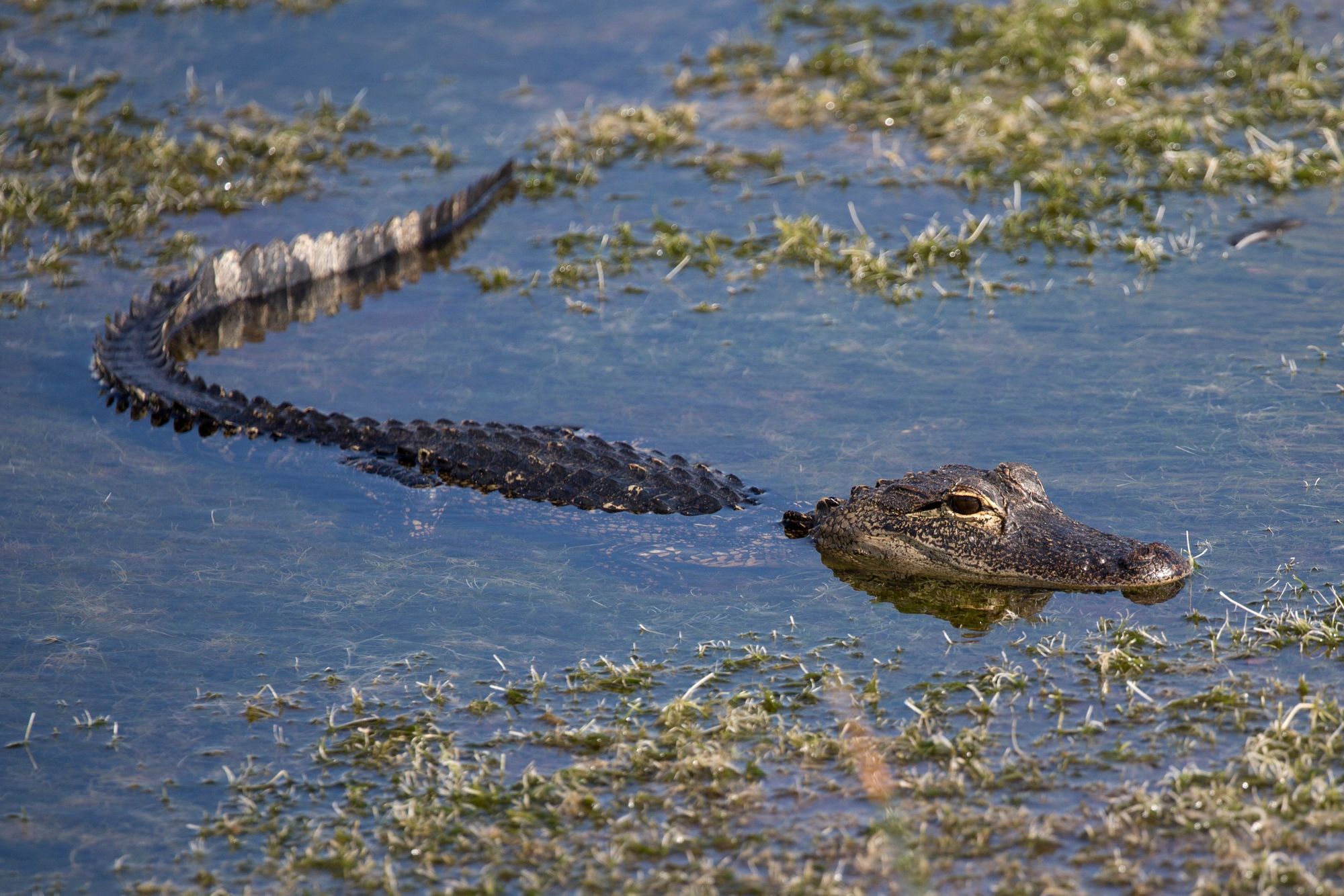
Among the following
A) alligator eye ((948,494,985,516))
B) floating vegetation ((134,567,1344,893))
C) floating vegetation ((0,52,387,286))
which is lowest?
floating vegetation ((134,567,1344,893))

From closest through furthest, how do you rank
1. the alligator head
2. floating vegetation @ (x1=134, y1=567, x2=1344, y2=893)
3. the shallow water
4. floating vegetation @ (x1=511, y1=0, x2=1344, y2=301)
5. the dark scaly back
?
floating vegetation @ (x1=134, y1=567, x2=1344, y2=893), the shallow water, the alligator head, the dark scaly back, floating vegetation @ (x1=511, y1=0, x2=1344, y2=301)

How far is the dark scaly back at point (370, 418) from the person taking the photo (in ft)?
20.0

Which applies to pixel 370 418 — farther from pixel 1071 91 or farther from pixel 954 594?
pixel 1071 91

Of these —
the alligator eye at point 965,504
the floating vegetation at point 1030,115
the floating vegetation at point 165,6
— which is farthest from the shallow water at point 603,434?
the floating vegetation at point 165,6

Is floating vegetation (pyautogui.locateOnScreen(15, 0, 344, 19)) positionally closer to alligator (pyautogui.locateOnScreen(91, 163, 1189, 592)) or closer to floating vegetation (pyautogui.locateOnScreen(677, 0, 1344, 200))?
floating vegetation (pyautogui.locateOnScreen(677, 0, 1344, 200))

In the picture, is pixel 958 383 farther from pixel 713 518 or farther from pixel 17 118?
pixel 17 118

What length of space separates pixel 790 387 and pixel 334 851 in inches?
142

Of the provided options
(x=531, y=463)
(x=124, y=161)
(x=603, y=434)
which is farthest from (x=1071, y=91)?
(x=124, y=161)

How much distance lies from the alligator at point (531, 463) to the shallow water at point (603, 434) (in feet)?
0.38

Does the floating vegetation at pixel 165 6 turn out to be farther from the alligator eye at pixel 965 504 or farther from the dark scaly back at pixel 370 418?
the alligator eye at pixel 965 504

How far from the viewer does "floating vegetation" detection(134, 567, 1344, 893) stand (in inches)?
156

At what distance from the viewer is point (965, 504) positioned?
5.49m

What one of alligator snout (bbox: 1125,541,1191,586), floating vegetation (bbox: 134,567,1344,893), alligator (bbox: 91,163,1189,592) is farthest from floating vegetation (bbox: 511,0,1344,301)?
floating vegetation (bbox: 134,567,1344,893)

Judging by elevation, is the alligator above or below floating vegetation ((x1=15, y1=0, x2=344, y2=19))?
below
